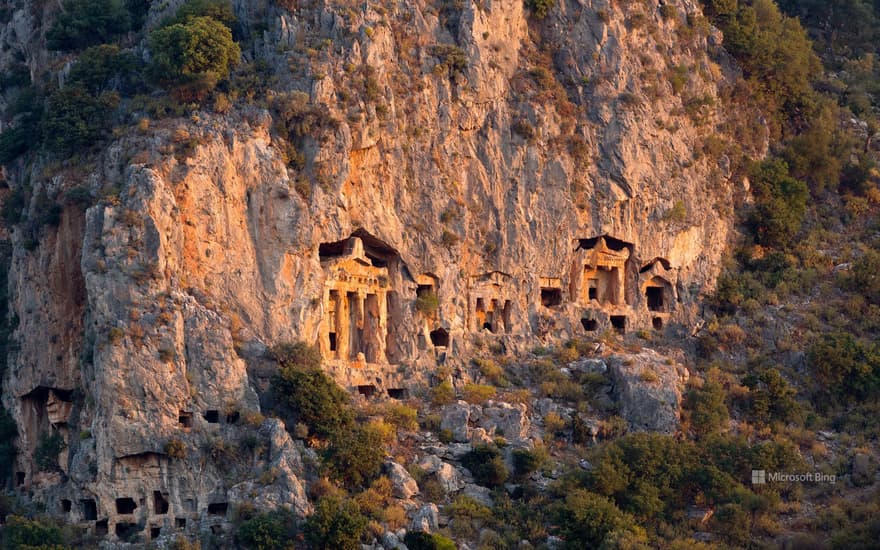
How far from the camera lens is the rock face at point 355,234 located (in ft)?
206

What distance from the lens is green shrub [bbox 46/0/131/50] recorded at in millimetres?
78000

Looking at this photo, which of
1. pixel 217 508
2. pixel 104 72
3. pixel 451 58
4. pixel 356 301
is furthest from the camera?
pixel 451 58

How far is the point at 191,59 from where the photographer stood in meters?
68.4

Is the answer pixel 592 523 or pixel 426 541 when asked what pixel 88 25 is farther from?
pixel 592 523

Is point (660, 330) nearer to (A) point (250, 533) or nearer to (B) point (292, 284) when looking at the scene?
(B) point (292, 284)

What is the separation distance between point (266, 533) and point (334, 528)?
2.40 metres

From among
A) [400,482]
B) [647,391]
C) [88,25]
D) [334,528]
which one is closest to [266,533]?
[334,528]

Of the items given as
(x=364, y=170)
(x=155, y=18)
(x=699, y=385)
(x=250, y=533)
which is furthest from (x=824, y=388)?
(x=155, y=18)

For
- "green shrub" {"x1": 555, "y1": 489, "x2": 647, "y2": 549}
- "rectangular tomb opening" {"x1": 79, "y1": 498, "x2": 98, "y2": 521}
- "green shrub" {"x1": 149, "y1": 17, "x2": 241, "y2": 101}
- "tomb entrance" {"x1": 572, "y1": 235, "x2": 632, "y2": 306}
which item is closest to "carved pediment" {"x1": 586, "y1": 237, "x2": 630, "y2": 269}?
"tomb entrance" {"x1": 572, "y1": 235, "x2": 632, "y2": 306}

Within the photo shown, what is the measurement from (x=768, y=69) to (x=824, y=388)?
20100 mm

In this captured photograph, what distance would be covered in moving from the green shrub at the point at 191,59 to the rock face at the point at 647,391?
20749 millimetres

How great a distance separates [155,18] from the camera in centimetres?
7519

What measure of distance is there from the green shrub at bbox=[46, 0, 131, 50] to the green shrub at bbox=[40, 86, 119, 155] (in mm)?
7533

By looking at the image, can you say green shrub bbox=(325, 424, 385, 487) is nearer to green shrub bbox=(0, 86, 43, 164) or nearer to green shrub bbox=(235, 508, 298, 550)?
green shrub bbox=(235, 508, 298, 550)
